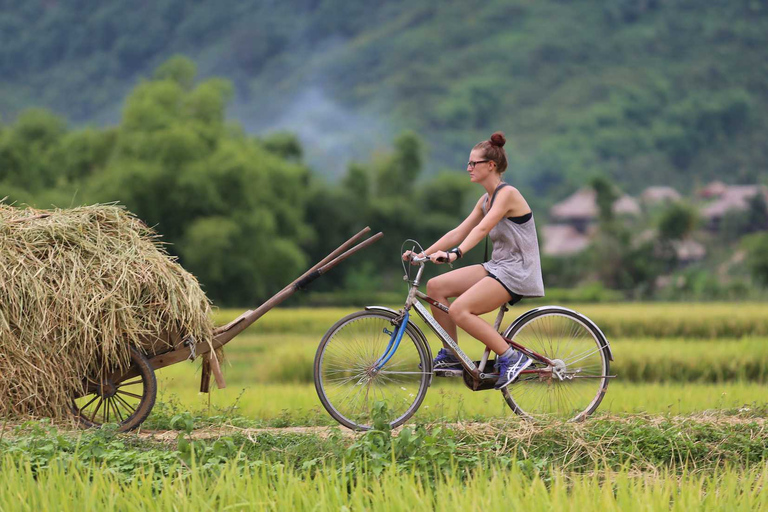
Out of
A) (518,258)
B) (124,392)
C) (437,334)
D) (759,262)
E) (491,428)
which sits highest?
(759,262)

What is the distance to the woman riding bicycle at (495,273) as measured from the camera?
18.6 feet

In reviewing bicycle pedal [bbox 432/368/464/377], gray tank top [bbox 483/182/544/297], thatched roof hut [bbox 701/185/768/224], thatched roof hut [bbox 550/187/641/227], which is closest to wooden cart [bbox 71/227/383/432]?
gray tank top [bbox 483/182/544/297]

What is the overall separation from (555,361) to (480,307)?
27.3 inches

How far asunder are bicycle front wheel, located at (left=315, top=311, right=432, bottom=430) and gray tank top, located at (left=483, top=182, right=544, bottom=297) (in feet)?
2.26

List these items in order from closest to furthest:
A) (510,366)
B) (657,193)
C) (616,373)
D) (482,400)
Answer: (510,366) → (482,400) → (616,373) → (657,193)

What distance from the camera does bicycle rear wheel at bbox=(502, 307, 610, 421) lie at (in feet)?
19.5

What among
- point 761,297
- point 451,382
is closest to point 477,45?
point 761,297

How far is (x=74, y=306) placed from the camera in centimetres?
558

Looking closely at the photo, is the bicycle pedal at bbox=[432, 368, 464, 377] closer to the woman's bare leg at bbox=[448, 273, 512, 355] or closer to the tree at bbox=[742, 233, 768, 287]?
the woman's bare leg at bbox=[448, 273, 512, 355]

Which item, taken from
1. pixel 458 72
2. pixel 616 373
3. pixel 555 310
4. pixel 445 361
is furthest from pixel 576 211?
pixel 445 361

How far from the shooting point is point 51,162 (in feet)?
130

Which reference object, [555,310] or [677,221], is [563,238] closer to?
[677,221]

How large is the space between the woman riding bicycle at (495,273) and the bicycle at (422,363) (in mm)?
94

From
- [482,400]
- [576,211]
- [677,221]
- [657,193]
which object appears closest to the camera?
[482,400]
